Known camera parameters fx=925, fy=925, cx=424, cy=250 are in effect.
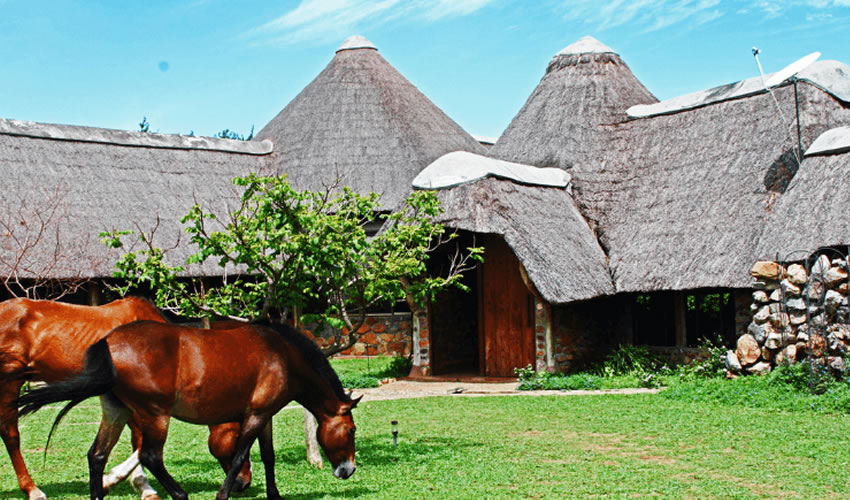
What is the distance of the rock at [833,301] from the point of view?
11.5 metres

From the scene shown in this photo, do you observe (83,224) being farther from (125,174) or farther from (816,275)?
(816,275)

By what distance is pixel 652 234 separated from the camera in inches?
607

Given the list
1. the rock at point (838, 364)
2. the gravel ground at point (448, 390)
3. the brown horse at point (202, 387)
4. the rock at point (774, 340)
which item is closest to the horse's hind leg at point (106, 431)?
the brown horse at point (202, 387)

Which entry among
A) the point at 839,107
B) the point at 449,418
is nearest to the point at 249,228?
the point at 449,418

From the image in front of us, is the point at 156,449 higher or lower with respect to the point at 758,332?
lower

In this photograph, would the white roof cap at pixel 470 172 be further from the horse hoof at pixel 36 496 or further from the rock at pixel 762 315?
the horse hoof at pixel 36 496

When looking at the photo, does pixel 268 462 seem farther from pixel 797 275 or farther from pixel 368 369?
pixel 368 369

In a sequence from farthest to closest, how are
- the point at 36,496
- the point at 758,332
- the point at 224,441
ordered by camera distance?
the point at 758,332, the point at 224,441, the point at 36,496

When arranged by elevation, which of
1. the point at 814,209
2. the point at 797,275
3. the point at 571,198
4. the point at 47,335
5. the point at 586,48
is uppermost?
the point at 586,48

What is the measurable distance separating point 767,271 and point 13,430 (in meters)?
9.54

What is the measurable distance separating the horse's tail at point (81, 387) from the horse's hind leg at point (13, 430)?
3.50ft

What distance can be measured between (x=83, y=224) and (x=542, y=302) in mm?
8343

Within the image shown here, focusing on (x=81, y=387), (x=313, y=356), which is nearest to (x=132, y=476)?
(x=81, y=387)

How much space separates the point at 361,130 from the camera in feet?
67.7
